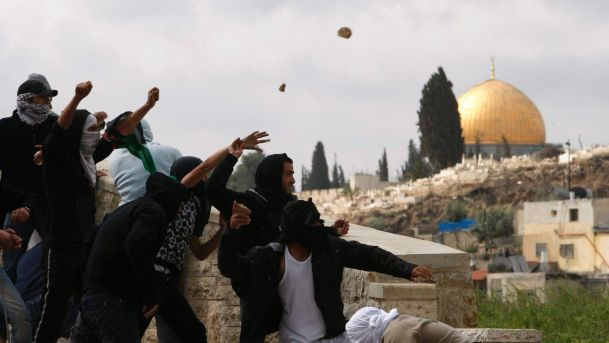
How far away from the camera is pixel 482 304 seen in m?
12.3

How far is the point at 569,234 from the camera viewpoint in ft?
185

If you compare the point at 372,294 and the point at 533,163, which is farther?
the point at 533,163

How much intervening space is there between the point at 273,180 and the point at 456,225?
5930cm

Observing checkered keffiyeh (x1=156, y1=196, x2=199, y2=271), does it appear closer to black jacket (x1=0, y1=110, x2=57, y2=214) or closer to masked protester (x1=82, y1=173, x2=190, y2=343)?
masked protester (x1=82, y1=173, x2=190, y2=343)

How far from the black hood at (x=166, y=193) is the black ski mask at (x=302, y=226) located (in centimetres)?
47

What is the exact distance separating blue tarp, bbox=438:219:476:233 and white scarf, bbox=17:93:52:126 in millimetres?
58362

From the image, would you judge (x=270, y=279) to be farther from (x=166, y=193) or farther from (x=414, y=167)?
(x=414, y=167)

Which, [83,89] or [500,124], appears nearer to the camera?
[83,89]

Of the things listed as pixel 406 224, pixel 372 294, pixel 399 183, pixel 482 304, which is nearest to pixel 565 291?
pixel 482 304

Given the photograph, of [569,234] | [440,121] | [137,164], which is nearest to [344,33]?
[137,164]

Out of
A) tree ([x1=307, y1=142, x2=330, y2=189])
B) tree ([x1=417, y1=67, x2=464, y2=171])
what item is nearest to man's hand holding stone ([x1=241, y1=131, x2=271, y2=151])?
tree ([x1=417, y1=67, x2=464, y2=171])

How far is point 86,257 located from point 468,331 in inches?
65.5

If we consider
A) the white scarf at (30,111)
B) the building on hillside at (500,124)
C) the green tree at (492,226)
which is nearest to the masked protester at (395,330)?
the white scarf at (30,111)

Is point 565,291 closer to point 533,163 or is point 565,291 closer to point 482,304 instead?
point 482,304
